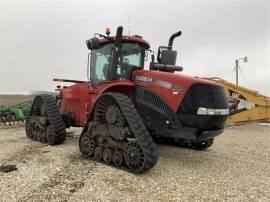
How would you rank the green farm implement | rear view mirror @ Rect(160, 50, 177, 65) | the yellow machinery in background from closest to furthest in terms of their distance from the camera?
rear view mirror @ Rect(160, 50, 177, 65)
the yellow machinery in background
the green farm implement

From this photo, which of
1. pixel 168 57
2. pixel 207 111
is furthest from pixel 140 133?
pixel 168 57

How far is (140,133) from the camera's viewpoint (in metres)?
6.50

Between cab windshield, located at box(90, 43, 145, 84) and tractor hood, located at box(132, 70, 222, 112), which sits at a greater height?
cab windshield, located at box(90, 43, 145, 84)

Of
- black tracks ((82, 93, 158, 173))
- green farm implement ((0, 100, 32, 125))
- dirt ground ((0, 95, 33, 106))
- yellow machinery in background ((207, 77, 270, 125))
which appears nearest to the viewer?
black tracks ((82, 93, 158, 173))

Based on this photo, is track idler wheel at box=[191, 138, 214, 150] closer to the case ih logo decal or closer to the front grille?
the front grille

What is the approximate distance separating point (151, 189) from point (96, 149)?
221 centimetres

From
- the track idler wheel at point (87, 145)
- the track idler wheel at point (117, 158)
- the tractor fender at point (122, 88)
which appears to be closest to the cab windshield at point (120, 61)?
the tractor fender at point (122, 88)

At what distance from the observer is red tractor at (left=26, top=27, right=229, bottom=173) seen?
22.3 ft

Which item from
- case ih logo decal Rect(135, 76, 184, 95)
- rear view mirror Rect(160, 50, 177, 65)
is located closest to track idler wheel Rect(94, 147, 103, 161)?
case ih logo decal Rect(135, 76, 184, 95)

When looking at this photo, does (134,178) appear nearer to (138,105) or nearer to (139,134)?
(139,134)

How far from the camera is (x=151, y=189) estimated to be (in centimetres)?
572

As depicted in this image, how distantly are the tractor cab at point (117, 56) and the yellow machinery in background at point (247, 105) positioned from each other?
625 centimetres

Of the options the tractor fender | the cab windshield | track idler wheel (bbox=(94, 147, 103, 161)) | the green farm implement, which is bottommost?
the green farm implement

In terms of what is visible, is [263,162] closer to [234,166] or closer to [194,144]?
[234,166]
